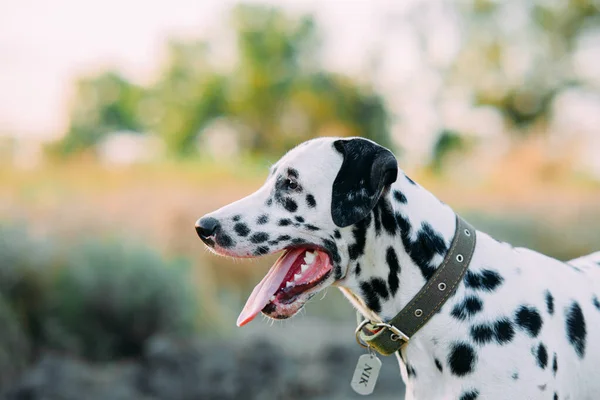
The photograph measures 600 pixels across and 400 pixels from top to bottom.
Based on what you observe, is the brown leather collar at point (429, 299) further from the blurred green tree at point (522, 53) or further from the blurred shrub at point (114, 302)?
the blurred green tree at point (522, 53)

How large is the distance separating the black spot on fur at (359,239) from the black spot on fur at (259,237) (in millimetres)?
321

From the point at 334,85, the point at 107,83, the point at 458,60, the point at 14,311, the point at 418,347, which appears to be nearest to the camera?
the point at 418,347

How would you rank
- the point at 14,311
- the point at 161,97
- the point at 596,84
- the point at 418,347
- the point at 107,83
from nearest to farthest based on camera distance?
the point at 418,347 → the point at 14,311 → the point at 596,84 → the point at 161,97 → the point at 107,83

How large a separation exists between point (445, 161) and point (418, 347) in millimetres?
26763

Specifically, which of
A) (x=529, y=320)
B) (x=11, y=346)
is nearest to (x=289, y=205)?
(x=529, y=320)

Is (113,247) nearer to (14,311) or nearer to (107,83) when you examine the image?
(14,311)

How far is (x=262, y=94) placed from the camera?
3422 cm

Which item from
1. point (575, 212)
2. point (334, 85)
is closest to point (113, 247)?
point (575, 212)

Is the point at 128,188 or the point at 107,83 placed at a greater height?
the point at 128,188

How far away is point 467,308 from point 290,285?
0.66m

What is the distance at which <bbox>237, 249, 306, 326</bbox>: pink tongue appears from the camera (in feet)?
8.98

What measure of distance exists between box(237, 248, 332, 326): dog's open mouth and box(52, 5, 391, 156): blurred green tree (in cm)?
2560

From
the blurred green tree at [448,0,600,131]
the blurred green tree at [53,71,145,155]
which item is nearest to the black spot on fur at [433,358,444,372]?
the blurred green tree at [448,0,600,131]

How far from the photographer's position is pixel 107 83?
1890 inches
